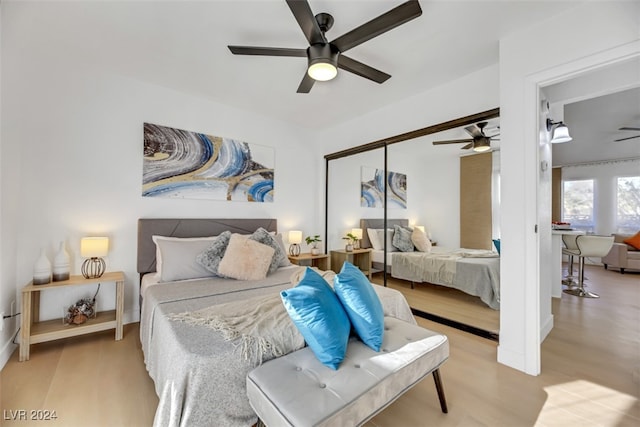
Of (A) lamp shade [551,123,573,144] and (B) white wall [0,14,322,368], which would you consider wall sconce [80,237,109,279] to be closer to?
(B) white wall [0,14,322,368]

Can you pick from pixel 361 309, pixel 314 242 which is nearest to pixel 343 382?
pixel 361 309

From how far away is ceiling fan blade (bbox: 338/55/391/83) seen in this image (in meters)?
1.99

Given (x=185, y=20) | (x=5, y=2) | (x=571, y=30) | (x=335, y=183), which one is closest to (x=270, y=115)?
(x=335, y=183)

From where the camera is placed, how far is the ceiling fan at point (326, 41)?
1506 millimetres

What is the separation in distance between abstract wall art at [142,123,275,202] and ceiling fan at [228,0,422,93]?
168cm

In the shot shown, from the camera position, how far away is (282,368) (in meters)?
1.31

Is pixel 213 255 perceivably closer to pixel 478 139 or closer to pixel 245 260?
pixel 245 260

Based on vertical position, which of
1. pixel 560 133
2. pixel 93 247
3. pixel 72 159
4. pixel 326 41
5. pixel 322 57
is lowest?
pixel 93 247

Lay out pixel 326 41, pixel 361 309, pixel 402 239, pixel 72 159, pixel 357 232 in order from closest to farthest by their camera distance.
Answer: pixel 361 309, pixel 326 41, pixel 72 159, pixel 402 239, pixel 357 232

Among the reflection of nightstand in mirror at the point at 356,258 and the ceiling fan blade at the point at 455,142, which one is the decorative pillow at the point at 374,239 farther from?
the ceiling fan blade at the point at 455,142

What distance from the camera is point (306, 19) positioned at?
1.59 m

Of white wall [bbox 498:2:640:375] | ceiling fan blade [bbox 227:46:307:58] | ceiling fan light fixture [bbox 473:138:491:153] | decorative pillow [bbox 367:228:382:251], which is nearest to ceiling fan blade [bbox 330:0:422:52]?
ceiling fan blade [bbox 227:46:307:58]

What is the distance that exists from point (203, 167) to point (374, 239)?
8.10ft

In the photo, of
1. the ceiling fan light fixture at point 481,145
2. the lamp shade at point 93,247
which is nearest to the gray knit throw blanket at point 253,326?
the lamp shade at point 93,247
